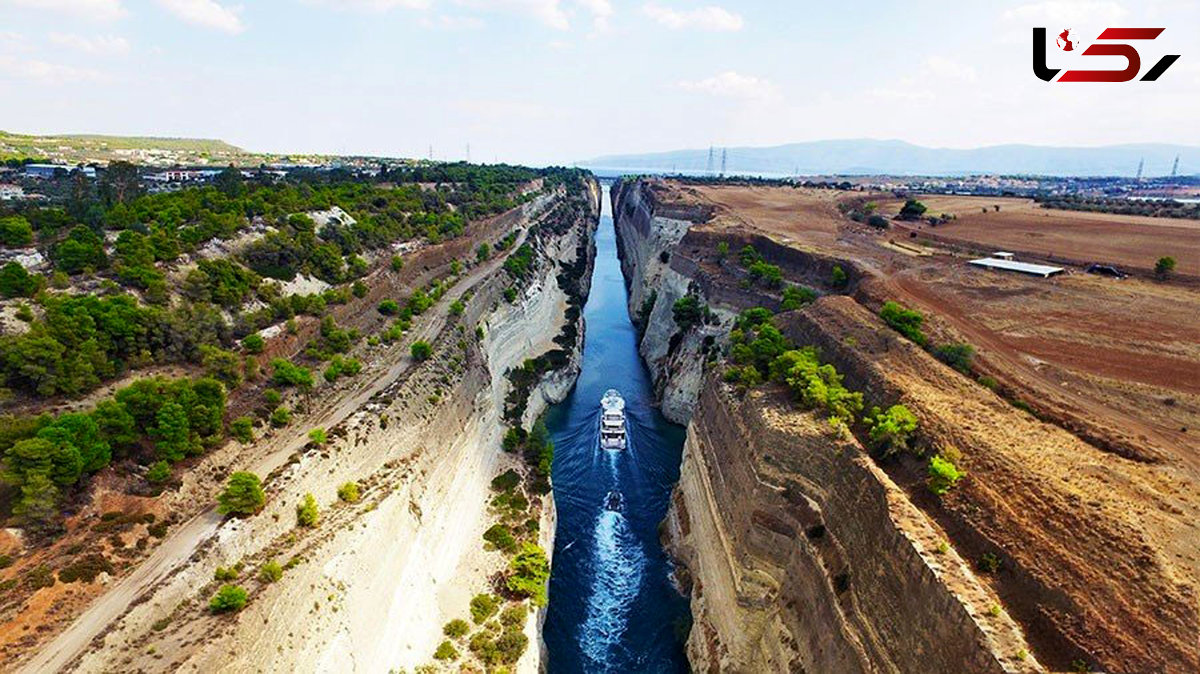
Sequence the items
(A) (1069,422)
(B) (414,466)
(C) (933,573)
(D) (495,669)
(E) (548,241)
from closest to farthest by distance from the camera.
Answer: (C) (933,573) < (A) (1069,422) < (D) (495,669) < (B) (414,466) < (E) (548,241)

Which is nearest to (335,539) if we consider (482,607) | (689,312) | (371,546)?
(371,546)

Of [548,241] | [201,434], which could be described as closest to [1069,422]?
[201,434]

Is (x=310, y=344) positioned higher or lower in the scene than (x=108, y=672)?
higher

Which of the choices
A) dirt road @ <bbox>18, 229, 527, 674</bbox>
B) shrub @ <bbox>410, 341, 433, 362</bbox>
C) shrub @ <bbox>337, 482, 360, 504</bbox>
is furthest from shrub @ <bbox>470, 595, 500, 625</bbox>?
shrub @ <bbox>410, 341, 433, 362</bbox>

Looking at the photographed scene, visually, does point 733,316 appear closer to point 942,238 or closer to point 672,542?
point 672,542

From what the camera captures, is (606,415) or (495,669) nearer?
→ (495,669)

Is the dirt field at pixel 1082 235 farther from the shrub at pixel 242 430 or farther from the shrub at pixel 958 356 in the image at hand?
the shrub at pixel 242 430

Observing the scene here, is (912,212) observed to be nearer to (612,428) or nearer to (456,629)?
(612,428)
